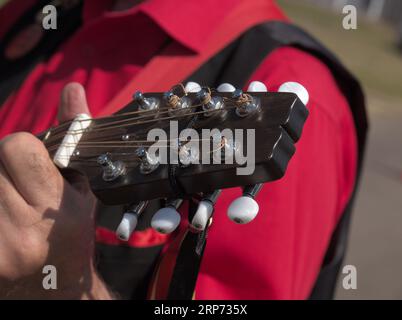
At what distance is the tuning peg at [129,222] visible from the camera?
774 millimetres

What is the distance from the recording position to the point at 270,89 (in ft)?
3.47

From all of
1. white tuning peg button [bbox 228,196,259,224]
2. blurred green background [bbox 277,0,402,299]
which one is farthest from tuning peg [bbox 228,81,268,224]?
blurred green background [bbox 277,0,402,299]

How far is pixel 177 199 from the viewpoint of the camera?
0.80m

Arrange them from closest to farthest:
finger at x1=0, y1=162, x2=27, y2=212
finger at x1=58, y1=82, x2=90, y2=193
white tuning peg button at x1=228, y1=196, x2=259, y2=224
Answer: white tuning peg button at x1=228, y1=196, x2=259, y2=224 < finger at x1=0, y1=162, x2=27, y2=212 < finger at x1=58, y1=82, x2=90, y2=193

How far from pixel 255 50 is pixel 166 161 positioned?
1.41ft

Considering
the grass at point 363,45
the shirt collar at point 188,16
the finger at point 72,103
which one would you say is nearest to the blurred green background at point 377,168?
the grass at point 363,45

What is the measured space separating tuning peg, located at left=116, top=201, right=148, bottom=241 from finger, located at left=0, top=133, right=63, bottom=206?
18 centimetres

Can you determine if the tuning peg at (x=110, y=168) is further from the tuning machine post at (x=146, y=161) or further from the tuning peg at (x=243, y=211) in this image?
the tuning peg at (x=243, y=211)

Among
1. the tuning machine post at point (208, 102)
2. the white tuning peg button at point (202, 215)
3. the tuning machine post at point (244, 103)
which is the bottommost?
the white tuning peg button at point (202, 215)

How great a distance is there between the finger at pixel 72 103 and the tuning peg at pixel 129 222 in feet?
0.96

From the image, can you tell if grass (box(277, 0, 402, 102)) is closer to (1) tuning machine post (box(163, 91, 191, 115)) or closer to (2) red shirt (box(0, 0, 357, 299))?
(2) red shirt (box(0, 0, 357, 299))

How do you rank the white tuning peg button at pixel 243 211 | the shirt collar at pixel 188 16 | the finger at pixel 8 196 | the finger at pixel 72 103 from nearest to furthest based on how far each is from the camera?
the white tuning peg button at pixel 243 211, the finger at pixel 8 196, the finger at pixel 72 103, the shirt collar at pixel 188 16

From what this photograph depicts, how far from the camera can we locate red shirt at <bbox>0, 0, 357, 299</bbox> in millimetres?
1021
